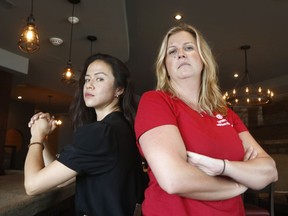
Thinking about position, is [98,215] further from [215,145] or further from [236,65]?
[236,65]

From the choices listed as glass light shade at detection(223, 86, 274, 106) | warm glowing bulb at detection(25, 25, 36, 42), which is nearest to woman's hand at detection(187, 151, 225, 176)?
Result: warm glowing bulb at detection(25, 25, 36, 42)

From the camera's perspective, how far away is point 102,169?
3.26ft

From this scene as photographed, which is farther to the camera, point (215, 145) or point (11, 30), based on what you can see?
point (11, 30)

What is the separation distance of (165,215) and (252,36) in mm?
4246

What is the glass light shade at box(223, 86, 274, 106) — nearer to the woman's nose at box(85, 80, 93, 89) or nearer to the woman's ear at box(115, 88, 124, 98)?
the woman's ear at box(115, 88, 124, 98)

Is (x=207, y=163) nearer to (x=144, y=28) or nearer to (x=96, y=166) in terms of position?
(x=96, y=166)

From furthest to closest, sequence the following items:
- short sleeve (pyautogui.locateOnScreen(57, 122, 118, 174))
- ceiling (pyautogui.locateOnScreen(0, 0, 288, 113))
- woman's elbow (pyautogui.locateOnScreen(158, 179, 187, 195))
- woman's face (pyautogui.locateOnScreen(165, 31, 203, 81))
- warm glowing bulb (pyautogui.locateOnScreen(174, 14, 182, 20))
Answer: warm glowing bulb (pyautogui.locateOnScreen(174, 14, 182, 20)), ceiling (pyautogui.locateOnScreen(0, 0, 288, 113)), woman's face (pyautogui.locateOnScreen(165, 31, 203, 81)), short sleeve (pyautogui.locateOnScreen(57, 122, 118, 174)), woman's elbow (pyautogui.locateOnScreen(158, 179, 187, 195))

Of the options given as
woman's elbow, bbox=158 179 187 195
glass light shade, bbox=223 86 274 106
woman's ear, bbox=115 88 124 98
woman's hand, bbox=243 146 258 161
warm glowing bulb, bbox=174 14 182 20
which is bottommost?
woman's elbow, bbox=158 179 187 195

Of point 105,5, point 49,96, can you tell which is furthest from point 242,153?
point 49,96

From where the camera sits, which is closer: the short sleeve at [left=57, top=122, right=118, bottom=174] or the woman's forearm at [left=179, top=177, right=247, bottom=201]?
the woman's forearm at [left=179, top=177, right=247, bottom=201]

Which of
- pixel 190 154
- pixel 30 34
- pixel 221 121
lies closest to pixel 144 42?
pixel 30 34

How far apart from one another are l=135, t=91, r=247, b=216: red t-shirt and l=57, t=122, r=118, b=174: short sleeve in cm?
15

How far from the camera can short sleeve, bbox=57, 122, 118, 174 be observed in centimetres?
96

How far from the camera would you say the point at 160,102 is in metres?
0.93
